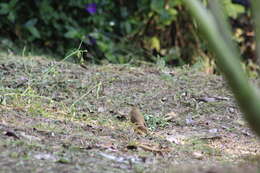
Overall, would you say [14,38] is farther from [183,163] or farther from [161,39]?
[183,163]

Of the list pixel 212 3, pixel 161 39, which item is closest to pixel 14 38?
pixel 161 39

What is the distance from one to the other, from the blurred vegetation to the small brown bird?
1.92 metres

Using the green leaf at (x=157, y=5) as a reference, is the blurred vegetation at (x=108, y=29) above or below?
below

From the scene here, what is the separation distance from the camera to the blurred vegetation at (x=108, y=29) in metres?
4.48

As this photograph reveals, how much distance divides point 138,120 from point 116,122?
0.09 meters

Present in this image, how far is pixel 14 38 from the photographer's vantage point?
461cm

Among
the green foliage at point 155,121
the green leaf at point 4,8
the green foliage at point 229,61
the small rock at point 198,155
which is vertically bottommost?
the small rock at point 198,155

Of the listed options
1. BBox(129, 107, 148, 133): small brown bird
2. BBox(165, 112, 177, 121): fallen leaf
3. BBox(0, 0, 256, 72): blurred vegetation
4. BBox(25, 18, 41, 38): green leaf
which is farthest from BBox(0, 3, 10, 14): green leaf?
BBox(129, 107, 148, 133): small brown bird

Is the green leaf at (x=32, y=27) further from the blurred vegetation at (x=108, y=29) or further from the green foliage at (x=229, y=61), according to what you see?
the green foliage at (x=229, y=61)

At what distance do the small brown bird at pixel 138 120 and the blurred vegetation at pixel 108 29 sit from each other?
1.92 meters

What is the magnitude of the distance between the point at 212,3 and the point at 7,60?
201cm

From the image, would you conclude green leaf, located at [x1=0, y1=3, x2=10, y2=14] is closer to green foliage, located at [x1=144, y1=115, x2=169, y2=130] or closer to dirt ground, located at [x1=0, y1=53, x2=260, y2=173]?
dirt ground, located at [x1=0, y1=53, x2=260, y2=173]

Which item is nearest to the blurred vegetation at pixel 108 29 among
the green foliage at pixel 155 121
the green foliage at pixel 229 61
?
the green foliage at pixel 155 121

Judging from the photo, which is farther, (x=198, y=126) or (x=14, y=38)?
(x=14, y=38)
